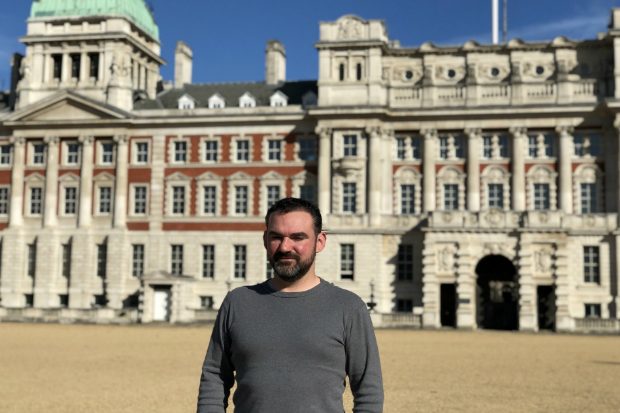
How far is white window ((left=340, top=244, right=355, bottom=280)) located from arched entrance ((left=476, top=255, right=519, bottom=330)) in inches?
321

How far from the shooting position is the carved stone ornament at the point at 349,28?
5800cm

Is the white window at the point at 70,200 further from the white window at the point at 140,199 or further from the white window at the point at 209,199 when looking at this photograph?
the white window at the point at 209,199

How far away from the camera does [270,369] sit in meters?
5.18

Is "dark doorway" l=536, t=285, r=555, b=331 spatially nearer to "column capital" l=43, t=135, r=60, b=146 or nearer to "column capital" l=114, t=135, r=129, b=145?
"column capital" l=114, t=135, r=129, b=145

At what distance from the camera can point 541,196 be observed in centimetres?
5541

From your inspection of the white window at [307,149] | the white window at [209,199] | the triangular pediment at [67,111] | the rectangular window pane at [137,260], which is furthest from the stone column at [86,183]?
the white window at [307,149]

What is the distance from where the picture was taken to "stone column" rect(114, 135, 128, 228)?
197ft

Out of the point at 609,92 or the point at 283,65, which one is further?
the point at 283,65

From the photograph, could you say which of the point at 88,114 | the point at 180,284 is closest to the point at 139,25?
the point at 88,114

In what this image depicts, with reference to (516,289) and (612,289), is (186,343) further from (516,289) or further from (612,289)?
(612,289)

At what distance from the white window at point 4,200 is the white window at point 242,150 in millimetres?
17714

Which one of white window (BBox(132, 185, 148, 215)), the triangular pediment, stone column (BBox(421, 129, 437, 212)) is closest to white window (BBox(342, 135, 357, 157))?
stone column (BBox(421, 129, 437, 212))

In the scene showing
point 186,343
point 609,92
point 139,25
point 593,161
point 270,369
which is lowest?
point 186,343

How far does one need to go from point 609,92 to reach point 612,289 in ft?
42.4
